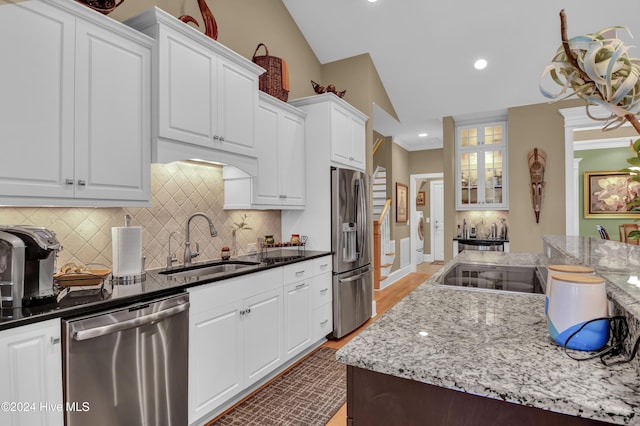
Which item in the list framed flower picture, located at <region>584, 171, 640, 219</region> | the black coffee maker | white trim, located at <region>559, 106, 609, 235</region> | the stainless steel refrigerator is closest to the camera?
the black coffee maker

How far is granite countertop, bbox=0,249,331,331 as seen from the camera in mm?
1321

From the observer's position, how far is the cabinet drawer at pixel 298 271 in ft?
9.30

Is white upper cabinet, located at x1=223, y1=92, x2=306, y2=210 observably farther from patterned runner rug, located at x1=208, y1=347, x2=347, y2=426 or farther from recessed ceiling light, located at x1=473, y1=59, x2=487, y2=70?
recessed ceiling light, located at x1=473, y1=59, x2=487, y2=70

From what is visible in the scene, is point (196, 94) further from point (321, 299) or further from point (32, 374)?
point (321, 299)

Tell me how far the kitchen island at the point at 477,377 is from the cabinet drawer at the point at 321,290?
220 centimetres

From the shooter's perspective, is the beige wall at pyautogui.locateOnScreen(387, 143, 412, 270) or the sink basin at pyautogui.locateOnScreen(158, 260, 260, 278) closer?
the sink basin at pyautogui.locateOnScreen(158, 260, 260, 278)

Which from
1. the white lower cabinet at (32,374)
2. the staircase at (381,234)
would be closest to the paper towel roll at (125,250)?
the white lower cabinet at (32,374)

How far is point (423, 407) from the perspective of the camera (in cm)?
78

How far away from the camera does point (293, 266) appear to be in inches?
115

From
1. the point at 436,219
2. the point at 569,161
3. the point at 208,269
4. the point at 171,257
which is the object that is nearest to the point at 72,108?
the point at 171,257

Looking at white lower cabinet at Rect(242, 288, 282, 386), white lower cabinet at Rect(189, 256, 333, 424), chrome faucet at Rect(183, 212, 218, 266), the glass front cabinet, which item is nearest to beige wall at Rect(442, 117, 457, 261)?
the glass front cabinet

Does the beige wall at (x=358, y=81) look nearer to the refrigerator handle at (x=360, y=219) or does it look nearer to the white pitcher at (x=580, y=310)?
the refrigerator handle at (x=360, y=219)

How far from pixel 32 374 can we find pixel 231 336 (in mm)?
1073

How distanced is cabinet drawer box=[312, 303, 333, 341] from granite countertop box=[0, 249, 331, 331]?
121 cm
